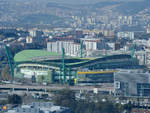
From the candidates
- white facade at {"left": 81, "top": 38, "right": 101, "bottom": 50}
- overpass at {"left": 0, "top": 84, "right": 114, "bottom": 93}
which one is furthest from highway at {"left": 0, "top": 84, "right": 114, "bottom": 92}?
white facade at {"left": 81, "top": 38, "right": 101, "bottom": 50}

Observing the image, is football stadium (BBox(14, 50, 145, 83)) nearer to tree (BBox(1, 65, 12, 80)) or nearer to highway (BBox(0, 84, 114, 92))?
tree (BBox(1, 65, 12, 80))

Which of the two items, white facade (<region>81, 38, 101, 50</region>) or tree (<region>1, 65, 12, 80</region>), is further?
white facade (<region>81, 38, 101, 50</region>)

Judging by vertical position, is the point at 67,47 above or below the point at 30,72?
below

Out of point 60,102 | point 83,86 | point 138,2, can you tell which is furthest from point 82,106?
point 138,2

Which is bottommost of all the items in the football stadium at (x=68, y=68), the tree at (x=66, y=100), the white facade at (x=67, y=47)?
the white facade at (x=67, y=47)

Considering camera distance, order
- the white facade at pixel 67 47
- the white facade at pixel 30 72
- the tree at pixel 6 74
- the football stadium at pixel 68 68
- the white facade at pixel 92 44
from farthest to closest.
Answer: the white facade at pixel 92 44 → the white facade at pixel 67 47 → the tree at pixel 6 74 → the white facade at pixel 30 72 → the football stadium at pixel 68 68

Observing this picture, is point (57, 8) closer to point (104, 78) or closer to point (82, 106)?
point (104, 78)

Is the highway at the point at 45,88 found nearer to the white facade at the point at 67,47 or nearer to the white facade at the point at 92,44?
the white facade at the point at 67,47

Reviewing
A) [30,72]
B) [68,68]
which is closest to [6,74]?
[30,72]

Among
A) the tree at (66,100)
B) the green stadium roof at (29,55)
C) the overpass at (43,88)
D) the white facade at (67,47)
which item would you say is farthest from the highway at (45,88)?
the white facade at (67,47)

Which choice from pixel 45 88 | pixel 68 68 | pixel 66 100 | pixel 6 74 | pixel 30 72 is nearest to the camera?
pixel 66 100

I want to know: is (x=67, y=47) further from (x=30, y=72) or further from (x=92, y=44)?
(x=30, y=72)
